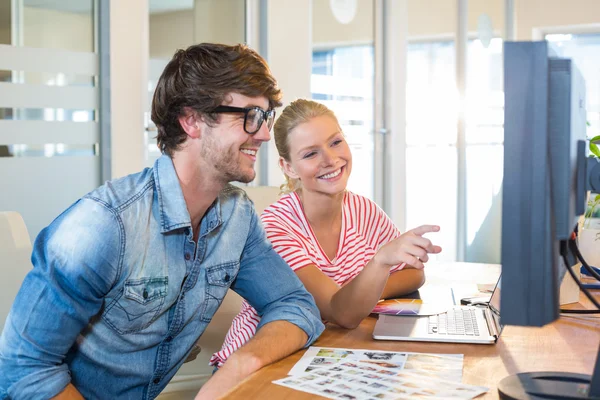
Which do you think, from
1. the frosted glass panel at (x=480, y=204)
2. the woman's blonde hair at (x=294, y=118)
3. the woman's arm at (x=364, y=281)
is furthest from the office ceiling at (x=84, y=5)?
the frosted glass panel at (x=480, y=204)

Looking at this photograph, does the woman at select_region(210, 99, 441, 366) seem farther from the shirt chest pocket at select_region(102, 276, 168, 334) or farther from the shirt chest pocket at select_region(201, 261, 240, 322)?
the shirt chest pocket at select_region(102, 276, 168, 334)

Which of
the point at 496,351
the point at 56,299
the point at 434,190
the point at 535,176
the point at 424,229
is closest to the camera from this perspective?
the point at 535,176

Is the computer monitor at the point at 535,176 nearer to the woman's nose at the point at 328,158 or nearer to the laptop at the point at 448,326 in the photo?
the laptop at the point at 448,326

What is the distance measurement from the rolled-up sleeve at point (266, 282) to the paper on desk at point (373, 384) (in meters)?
0.34

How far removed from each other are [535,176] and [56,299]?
0.79m

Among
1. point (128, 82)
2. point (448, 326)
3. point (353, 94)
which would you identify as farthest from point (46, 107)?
point (353, 94)

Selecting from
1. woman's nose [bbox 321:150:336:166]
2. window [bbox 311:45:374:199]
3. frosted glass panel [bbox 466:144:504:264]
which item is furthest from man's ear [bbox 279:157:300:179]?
frosted glass panel [bbox 466:144:504:264]

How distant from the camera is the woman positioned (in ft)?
5.70

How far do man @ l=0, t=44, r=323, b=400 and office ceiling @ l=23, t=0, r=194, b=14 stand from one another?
49.1 inches

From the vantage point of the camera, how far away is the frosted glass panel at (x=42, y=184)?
2439mm

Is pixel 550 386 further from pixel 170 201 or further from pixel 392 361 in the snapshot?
pixel 170 201

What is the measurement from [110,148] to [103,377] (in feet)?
5.21

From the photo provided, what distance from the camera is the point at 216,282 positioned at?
4.81 ft

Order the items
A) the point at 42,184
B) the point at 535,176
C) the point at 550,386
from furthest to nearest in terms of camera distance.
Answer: the point at 42,184 → the point at 550,386 → the point at 535,176
